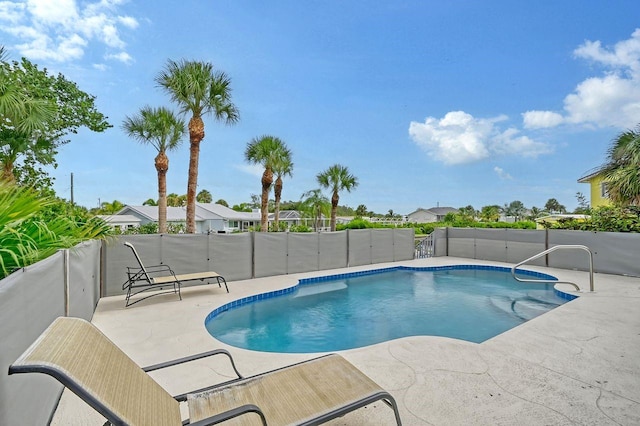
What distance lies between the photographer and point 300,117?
74.3 feet

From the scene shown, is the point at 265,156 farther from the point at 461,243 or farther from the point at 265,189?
the point at 461,243

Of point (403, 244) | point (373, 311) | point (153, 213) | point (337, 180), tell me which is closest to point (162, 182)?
point (337, 180)

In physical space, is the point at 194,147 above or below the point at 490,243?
above

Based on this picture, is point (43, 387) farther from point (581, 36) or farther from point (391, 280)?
point (581, 36)

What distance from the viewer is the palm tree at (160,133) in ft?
49.8

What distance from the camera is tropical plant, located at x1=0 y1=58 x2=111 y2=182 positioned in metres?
6.64

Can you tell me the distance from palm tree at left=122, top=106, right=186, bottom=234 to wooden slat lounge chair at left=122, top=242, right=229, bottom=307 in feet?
25.6

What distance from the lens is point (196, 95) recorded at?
12312mm

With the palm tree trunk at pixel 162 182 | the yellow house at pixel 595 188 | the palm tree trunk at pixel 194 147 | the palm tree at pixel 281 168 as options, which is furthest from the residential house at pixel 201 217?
the yellow house at pixel 595 188

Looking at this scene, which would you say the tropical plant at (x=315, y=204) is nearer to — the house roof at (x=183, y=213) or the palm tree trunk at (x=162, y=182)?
the house roof at (x=183, y=213)

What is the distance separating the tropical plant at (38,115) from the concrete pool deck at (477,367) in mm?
4249

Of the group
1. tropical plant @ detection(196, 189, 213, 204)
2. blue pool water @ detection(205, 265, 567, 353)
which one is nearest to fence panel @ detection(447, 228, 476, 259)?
blue pool water @ detection(205, 265, 567, 353)

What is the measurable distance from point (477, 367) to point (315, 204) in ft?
88.2

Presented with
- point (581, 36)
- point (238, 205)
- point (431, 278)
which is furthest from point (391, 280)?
point (238, 205)
